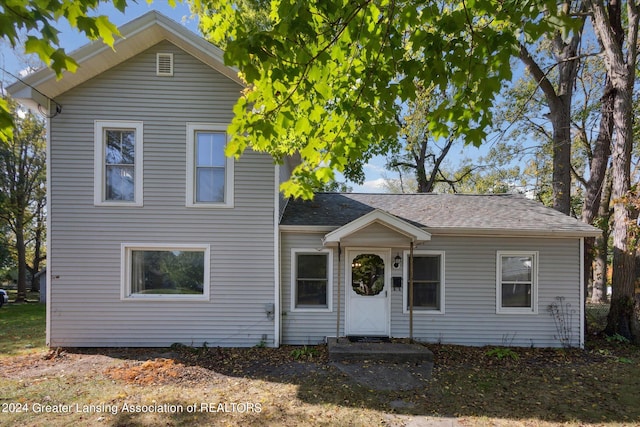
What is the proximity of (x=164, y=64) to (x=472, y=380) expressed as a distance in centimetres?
873

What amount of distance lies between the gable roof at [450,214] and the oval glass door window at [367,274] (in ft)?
3.35

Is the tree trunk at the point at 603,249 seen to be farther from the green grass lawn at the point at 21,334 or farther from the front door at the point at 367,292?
the green grass lawn at the point at 21,334

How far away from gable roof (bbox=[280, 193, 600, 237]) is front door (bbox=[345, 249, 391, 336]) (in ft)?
3.28

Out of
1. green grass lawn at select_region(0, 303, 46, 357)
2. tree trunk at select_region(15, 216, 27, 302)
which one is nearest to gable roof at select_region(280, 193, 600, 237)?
green grass lawn at select_region(0, 303, 46, 357)

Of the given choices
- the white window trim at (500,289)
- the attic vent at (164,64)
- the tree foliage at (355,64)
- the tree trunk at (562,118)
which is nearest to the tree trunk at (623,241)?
the white window trim at (500,289)

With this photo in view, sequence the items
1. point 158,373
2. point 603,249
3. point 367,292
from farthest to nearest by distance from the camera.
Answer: point 603,249 → point 367,292 → point 158,373

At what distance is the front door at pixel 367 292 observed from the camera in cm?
755

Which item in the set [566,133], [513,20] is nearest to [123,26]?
[513,20]

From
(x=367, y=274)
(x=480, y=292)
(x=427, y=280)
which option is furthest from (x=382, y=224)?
(x=480, y=292)

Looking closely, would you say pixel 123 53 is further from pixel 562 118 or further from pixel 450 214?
pixel 562 118

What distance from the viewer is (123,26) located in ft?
21.1

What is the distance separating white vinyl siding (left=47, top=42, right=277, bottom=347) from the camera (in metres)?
6.98

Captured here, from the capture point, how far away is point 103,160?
707 cm

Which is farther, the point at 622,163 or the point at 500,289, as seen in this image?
the point at 622,163
